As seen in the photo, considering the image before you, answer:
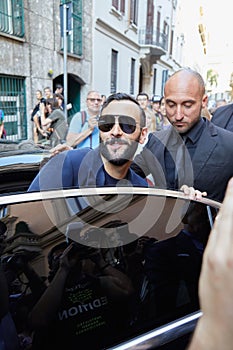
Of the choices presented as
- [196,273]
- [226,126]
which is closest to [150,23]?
[226,126]

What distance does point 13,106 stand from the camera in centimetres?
730

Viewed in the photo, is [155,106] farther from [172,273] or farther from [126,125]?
[172,273]

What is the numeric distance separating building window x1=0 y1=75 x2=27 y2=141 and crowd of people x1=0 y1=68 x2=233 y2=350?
18.3 ft

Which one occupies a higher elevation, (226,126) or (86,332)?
(226,126)

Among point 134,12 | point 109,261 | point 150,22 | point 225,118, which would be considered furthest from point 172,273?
point 150,22

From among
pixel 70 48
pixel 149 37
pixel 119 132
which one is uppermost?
pixel 149 37

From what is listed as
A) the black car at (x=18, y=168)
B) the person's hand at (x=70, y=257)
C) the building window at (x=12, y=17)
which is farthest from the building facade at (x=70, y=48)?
the person's hand at (x=70, y=257)

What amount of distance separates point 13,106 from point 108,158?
20.8 feet

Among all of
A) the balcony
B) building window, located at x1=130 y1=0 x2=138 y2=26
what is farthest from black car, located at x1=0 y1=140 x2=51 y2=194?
the balcony

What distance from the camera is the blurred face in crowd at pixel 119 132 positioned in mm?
1607

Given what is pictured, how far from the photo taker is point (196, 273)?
146 centimetres

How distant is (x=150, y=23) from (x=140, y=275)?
59.2ft

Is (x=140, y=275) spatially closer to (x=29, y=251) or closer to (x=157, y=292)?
(x=157, y=292)

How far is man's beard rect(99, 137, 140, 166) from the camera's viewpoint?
5.18ft
